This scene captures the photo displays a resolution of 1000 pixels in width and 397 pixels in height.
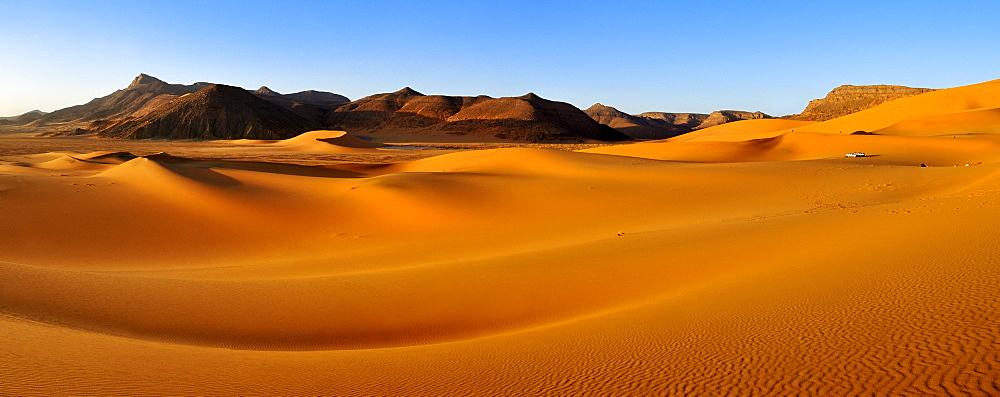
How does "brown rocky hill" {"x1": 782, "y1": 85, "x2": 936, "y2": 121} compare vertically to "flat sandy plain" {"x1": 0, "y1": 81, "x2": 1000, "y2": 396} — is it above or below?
above

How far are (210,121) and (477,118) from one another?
4649cm

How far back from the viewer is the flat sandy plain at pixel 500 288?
4.29 meters

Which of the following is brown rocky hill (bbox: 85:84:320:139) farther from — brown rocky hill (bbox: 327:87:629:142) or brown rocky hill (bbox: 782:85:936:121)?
brown rocky hill (bbox: 782:85:936:121)

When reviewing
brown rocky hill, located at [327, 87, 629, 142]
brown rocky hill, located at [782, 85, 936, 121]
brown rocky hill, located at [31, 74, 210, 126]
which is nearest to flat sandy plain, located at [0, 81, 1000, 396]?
brown rocky hill, located at [782, 85, 936, 121]

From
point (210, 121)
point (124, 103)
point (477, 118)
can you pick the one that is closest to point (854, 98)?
point (477, 118)

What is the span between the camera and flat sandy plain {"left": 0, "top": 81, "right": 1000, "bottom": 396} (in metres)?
4.29

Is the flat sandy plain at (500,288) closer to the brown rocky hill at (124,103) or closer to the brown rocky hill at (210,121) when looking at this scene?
the brown rocky hill at (210,121)

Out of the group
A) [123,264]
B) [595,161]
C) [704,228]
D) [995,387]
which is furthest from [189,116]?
[995,387]

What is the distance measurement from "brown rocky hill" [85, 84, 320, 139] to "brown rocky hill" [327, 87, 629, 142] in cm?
1904

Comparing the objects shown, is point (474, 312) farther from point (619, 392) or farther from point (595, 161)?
point (595, 161)

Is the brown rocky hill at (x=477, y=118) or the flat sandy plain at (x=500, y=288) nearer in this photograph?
the flat sandy plain at (x=500, y=288)

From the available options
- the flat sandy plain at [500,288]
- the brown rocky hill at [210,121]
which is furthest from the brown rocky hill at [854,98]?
the brown rocky hill at [210,121]

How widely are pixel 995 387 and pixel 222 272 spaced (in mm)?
11480

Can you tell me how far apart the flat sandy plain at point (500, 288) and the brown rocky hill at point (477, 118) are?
80.0 metres
